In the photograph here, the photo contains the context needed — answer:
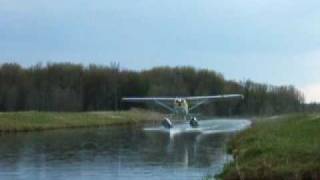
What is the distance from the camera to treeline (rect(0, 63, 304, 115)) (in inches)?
3839

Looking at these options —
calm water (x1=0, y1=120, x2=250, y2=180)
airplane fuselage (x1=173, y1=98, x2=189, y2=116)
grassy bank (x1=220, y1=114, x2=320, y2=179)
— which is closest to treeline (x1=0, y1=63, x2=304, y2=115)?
airplane fuselage (x1=173, y1=98, x2=189, y2=116)

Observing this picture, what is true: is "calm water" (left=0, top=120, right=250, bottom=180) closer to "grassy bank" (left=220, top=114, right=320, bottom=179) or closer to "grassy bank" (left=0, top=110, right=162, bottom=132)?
"grassy bank" (left=220, top=114, right=320, bottom=179)

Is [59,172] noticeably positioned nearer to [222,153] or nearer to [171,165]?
[171,165]

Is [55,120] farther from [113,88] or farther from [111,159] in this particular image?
[113,88]

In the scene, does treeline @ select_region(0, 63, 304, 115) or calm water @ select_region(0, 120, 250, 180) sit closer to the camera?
calm water @ select_region(0, 120, 250, 180)

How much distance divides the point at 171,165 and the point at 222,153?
5.37 metres

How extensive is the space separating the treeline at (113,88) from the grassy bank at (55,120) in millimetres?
20140

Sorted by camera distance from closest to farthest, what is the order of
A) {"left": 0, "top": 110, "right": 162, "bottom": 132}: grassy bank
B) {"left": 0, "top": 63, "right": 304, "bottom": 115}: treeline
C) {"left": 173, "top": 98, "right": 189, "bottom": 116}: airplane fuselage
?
1. {"left": 0, "top": 110, "right": 162, "bottom": 132}: grassy bank
2. {"left": 173, "top": 98, "right": 189, "bottom": 116}: airplane fuselage
3. {"left": 0, "top": 63, "right": 304, "bottom": 115}: treeline

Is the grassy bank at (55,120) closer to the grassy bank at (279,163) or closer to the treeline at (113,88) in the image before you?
the treeline at (113,88)

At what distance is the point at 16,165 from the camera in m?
25.1

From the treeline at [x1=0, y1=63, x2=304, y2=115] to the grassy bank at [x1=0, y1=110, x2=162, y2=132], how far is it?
20140 millimetres

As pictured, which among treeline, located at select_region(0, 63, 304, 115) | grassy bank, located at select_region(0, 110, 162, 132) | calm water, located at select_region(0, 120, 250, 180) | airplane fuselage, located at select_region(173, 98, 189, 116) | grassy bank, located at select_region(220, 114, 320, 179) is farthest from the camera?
treeline, located at select_region(0, 63, 304, 115)

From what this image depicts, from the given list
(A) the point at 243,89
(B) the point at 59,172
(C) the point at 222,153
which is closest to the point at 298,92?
(A) the point at 243,89

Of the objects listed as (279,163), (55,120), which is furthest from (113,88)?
(279,163)
